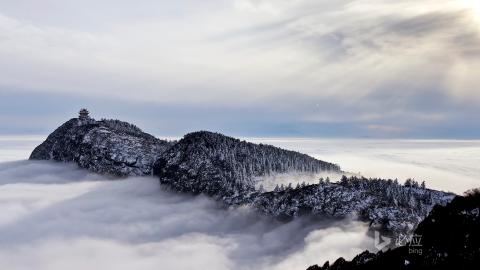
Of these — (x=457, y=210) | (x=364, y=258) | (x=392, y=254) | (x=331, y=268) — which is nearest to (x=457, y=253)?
(x=457, y=210)

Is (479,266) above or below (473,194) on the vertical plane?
below

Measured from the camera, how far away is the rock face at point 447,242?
9646cm

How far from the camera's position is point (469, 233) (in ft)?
325

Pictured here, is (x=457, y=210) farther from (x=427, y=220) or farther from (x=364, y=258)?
(x=364, y=258)

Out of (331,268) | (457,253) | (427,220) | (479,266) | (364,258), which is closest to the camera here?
(479,266)

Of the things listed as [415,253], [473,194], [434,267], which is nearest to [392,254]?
[415,253]

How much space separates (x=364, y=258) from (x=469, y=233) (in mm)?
38469

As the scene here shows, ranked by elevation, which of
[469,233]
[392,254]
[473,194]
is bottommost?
[392,254]

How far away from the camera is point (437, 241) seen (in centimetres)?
10475

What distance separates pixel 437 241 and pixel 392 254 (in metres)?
14.4

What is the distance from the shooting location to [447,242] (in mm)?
101750

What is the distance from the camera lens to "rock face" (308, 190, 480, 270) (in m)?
96.5

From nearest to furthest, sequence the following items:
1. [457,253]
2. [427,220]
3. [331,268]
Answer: [457,253], [427,220], [331,268]

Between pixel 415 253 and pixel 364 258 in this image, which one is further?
pixel 364 258
